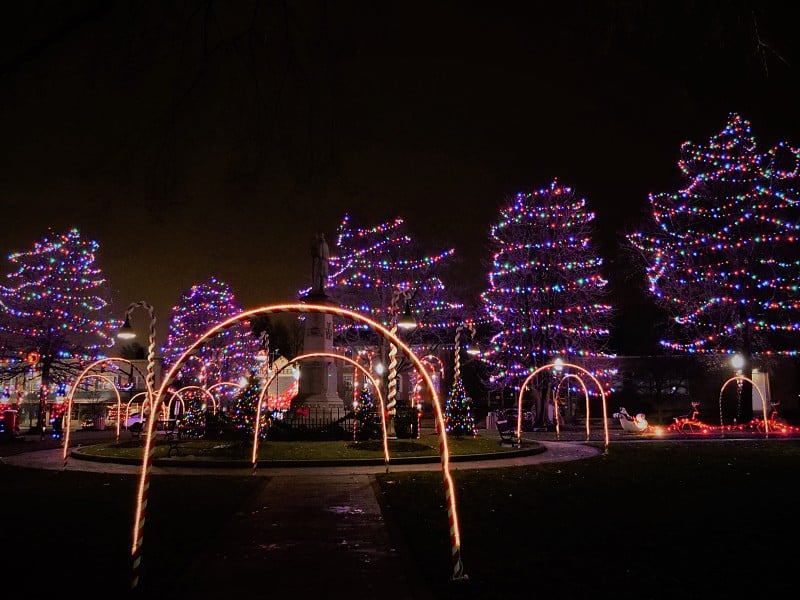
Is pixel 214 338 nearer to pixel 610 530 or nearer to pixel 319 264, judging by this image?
pixel 319 264

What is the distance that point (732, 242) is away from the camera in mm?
32500

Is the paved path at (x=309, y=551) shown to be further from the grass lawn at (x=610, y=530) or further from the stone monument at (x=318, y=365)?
the stone monument at (x=318, y=365)

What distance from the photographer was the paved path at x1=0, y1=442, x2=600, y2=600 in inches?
231

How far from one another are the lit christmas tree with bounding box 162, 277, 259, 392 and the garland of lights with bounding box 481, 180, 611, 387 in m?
31.6

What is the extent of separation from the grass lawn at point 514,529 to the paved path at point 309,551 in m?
0.19

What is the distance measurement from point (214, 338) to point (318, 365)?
36.3 m

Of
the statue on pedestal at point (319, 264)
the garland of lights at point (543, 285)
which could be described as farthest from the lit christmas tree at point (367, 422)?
the garland of lights at point (543, 285)

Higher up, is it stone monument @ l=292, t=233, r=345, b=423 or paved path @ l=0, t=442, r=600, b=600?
stone monument @ l=292, t=233, r=345, b=423

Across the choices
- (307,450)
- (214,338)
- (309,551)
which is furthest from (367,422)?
(214,338)

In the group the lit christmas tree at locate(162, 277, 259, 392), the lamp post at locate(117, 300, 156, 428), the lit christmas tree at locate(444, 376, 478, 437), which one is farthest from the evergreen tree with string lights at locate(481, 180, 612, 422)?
the lit christmas tree at locate(162, 277, 259, 392)

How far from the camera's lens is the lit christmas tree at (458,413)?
26062mm

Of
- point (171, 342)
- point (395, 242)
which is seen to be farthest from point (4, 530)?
point (171, 342)

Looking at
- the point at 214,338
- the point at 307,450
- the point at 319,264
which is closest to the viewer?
the point at 307,450

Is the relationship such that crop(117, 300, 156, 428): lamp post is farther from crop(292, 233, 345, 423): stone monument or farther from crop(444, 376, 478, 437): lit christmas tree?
crop(444, 376, 478, 437): lit christmas tree
